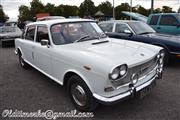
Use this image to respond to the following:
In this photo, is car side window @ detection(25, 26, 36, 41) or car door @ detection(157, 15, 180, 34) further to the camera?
car door @ detection(157, 15, 180, 34)

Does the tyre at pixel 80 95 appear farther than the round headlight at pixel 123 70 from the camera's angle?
Yes

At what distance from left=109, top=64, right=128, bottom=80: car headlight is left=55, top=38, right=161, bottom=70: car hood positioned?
2.7 inches

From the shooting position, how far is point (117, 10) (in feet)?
222

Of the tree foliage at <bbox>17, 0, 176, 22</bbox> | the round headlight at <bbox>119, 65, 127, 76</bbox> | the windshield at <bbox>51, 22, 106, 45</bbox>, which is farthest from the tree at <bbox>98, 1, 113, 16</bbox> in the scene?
the round headlight at <bbox>119, 65, 127, 76</bbox>

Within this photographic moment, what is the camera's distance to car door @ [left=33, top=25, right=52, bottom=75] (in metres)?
4.22

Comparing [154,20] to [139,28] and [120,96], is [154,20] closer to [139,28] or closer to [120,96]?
[139,28]

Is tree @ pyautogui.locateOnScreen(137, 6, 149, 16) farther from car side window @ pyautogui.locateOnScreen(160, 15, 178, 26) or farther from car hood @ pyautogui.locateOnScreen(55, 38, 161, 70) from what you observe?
car hood @ pyautogui.locateOnScreen(55, 38, 161, 70)

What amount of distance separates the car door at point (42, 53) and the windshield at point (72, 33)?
245mm

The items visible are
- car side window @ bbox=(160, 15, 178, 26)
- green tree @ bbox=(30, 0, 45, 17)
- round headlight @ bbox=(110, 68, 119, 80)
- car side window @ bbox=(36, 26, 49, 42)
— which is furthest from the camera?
green tree @ bbox=(30, 0, 45, 17)

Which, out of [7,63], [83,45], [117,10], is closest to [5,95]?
[83,45]

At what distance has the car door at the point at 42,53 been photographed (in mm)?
4217

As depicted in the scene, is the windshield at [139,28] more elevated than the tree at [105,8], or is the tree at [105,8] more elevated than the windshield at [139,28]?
the tree at [105,8]

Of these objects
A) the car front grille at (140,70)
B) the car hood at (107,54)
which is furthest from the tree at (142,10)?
the car front grille at (140,70)

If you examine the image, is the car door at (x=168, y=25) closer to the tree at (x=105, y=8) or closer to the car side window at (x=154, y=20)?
the car side window at (x=154, y=20)
